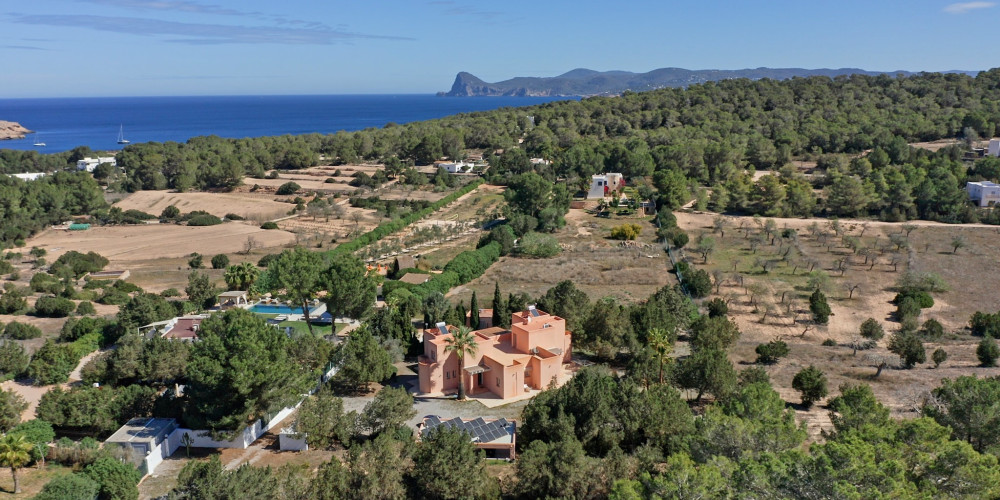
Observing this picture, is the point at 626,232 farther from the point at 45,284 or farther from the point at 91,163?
the point at 91,163

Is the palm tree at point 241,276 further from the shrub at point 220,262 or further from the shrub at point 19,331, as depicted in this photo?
the shrub at point 19,331

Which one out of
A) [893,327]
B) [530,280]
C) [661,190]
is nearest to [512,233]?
[530,280]

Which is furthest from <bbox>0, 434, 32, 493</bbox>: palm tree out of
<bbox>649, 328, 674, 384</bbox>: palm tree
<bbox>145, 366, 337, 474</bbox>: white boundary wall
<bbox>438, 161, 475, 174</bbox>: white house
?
<bbox>438, 161, 475, 174</bbox>: white house

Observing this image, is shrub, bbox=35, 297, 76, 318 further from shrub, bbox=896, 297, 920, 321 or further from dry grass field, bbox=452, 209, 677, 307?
shrub, bbox=896, 297, 920, 321

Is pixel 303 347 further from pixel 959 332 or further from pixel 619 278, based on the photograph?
pixel 959 332

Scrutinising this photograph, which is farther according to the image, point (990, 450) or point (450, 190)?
point (450, 190)
